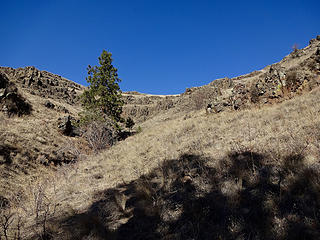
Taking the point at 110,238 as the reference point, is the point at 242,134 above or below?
above

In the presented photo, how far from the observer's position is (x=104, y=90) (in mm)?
20938

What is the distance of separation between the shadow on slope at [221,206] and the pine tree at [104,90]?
55.2 feet

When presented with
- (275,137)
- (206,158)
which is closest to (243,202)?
(206,158)

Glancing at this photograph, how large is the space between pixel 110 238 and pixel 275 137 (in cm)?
528

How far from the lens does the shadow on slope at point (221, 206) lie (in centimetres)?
258

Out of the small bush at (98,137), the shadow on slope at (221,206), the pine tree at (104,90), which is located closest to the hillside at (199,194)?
the shadow on slope at (221,206)

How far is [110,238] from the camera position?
309cm

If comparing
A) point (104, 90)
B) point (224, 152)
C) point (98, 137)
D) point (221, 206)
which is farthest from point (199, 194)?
point (104, 90)

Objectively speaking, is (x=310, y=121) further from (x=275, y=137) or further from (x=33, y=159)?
(x=33, y=159)

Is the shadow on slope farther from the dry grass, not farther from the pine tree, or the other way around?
the pine tree

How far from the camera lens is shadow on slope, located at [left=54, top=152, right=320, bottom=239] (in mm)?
2580

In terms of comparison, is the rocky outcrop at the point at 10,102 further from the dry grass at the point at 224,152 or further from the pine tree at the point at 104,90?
the dry grass at the point at 224,152

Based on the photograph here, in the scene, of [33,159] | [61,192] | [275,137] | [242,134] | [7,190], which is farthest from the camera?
[33,159]

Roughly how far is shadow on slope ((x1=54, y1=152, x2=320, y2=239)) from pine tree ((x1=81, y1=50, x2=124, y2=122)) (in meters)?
16.8
